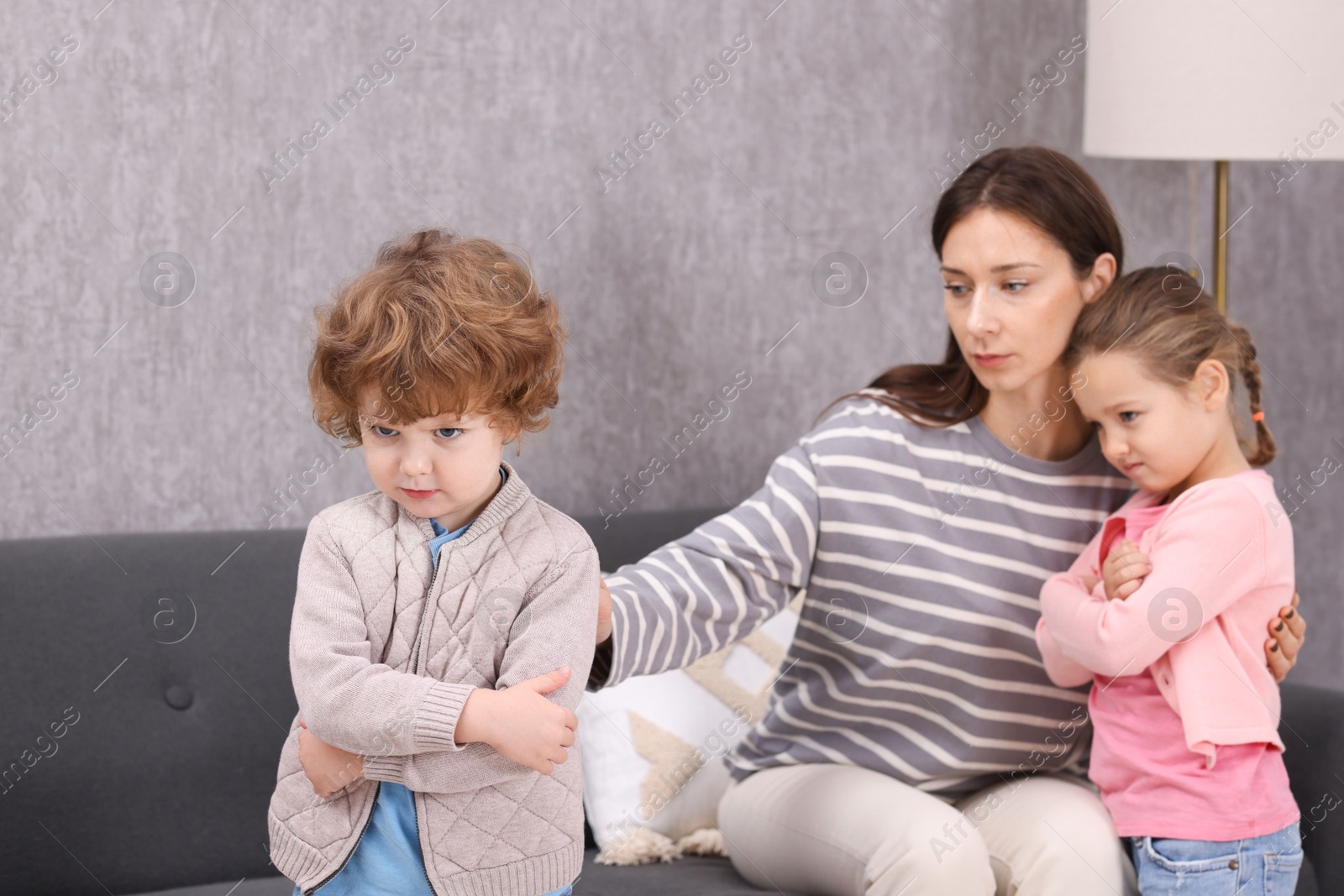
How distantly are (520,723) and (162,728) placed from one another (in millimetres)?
871

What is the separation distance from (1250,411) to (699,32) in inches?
44.6

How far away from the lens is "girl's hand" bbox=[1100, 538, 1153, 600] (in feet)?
4.69

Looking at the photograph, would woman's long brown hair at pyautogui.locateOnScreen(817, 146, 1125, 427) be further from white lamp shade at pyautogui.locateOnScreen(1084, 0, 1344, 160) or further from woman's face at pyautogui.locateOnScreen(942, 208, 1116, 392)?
white lamp shade at pyautogui.locateOnScreen(1084, 0, 1344, 160)

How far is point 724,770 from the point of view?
74.1 inches

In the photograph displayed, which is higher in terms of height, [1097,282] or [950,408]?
[1097,282]

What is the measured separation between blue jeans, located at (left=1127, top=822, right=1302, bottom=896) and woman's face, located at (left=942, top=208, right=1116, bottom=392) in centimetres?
59

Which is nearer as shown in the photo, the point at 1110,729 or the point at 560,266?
the point at 1110,729

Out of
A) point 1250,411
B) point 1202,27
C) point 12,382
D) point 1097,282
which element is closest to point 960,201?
point 1097,282

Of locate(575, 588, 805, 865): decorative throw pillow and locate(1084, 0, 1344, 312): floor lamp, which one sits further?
locate(1084, 0, 1344, 312): floor lamp

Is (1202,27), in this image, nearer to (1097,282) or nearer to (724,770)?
(1097,282)

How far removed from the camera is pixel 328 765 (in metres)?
1.12

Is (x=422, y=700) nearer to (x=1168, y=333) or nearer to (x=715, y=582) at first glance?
(x=715, y=582)

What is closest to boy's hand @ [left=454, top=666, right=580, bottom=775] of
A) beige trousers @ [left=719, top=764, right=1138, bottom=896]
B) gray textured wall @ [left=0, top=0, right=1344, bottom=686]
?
beige trousers @ [left=719, top=764, right=1138, bottom=896]

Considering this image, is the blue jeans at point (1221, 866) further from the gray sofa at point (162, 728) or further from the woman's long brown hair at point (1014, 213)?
the woman's long brown hair at point (1014, 213)
